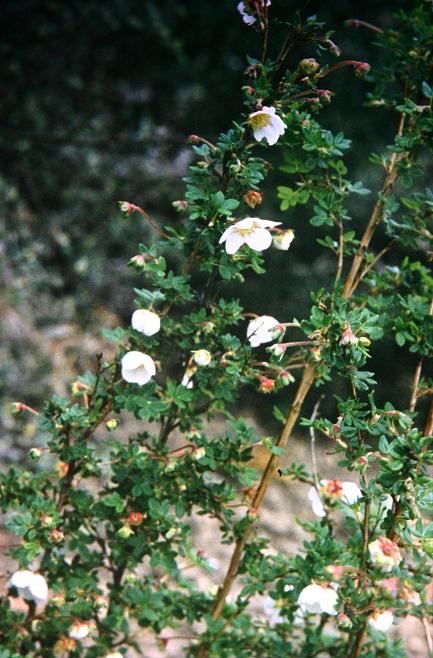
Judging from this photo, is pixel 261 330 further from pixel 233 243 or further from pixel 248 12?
pixel 248 12

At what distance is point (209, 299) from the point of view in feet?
4.08

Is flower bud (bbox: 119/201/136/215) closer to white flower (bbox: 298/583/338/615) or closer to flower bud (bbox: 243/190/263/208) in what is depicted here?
flower bud (bbox: 243/190/263/208)

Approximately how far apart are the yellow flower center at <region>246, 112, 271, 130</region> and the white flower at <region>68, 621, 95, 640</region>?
854mm

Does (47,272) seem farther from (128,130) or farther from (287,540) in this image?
(287,540)

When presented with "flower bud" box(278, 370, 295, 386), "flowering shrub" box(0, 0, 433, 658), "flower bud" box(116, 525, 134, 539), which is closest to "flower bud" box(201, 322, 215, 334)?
"flowering shrub" box(0, 0, 433, 658)

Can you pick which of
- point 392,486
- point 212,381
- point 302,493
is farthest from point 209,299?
point 302,493

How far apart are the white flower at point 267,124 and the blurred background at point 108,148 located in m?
1.71

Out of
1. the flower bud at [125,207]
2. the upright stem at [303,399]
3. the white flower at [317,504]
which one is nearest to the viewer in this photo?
the flower bud at [125,207]

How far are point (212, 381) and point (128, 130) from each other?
2131 millimetres

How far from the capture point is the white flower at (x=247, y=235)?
1056 millimetres

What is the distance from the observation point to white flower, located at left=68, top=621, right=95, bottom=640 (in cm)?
121

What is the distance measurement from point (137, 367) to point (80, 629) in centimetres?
46

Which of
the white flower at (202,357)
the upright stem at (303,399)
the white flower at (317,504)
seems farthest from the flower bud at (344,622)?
the white flower at (202,357)

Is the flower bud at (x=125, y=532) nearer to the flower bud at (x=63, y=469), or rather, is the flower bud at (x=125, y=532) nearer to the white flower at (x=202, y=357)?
the flower bud at (x=63, y=469)
